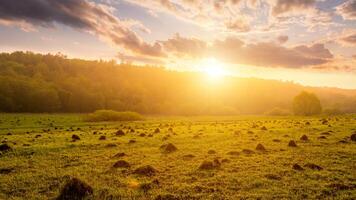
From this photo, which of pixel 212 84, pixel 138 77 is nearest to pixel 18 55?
pixel 138 77

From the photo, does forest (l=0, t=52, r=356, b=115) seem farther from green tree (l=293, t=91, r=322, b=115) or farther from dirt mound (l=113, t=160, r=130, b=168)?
dirt mound (l=113, t=160, r=130, b=168)

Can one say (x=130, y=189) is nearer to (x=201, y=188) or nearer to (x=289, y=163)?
(x=201, y=188)

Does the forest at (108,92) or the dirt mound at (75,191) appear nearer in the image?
the dirt mound at (75,191)

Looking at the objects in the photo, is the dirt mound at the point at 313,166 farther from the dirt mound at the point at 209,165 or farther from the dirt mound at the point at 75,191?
the dirt mound at the point at 75,191

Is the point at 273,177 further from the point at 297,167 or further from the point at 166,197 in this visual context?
the point at 166,197

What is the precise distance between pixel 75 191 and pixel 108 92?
13579 centimetres

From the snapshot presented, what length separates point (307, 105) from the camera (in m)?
108

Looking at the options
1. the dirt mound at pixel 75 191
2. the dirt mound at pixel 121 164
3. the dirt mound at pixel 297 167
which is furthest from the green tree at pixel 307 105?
the dirt mound at pixel 75 191

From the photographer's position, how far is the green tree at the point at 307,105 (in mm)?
108062

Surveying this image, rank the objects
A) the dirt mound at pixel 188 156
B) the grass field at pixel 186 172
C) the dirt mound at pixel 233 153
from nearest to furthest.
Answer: the grass field at pixel 186 172 → the dirt mound at pixel 188 156 → the dirt mound at pixel 233 153

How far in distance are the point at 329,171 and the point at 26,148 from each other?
21507mm

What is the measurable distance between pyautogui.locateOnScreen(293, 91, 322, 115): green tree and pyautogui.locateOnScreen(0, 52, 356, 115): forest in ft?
49.7

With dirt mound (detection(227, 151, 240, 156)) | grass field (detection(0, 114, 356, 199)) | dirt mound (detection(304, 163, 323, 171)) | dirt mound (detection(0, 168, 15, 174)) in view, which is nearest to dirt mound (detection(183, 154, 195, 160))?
grass field (detection(0, 114, 356, 199))

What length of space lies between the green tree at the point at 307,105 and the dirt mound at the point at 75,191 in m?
108
